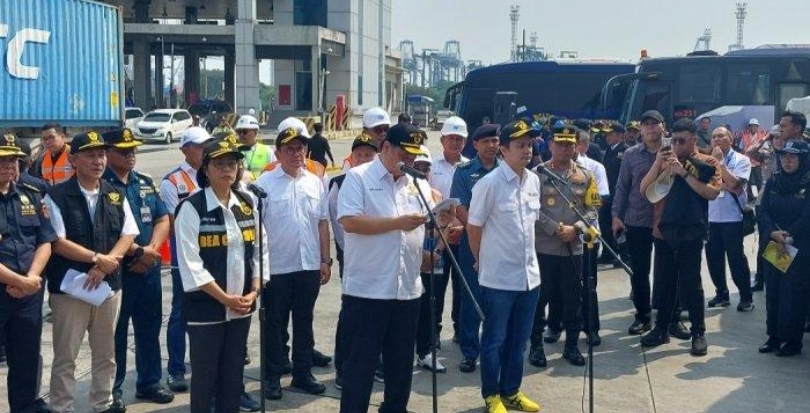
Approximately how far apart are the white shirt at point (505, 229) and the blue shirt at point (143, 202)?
83.8 inches

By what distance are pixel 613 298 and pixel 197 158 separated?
204 inches

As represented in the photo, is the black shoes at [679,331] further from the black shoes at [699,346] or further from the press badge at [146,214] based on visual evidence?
the press badge at [146,214]

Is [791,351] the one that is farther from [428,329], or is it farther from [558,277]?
[428,329]

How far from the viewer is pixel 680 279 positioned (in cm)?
745

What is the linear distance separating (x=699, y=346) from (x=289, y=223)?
3.68 metres

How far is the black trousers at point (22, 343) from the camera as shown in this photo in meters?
5.05

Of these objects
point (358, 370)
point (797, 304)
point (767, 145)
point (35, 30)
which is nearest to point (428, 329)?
point (358, 370)

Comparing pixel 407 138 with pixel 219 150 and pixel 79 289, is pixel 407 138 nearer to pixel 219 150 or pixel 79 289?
pixel 219 150

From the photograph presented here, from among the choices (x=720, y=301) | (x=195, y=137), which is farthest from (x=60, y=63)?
(x=720, y=301)

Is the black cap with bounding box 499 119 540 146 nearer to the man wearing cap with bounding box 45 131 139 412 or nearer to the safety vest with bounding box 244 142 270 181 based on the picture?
the man wearing cap with bounding box 45 131 139 412

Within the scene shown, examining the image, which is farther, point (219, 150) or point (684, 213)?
point (684, 213)

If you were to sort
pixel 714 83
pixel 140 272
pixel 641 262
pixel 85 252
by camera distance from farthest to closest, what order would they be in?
pixel 714 83
pixel 641 262
pixel 140 272
pixel 85 252

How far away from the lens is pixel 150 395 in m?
5.96

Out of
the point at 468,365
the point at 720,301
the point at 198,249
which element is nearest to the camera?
the point at 198,249
